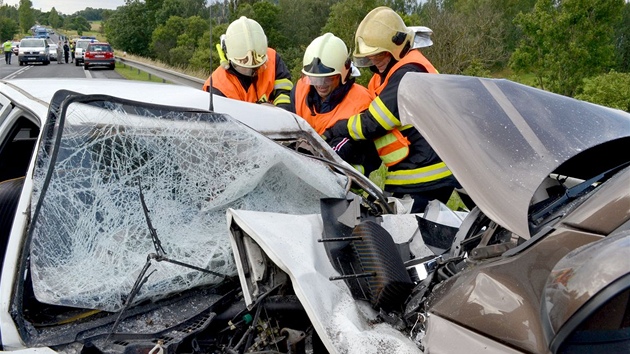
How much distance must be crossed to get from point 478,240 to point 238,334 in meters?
0.90

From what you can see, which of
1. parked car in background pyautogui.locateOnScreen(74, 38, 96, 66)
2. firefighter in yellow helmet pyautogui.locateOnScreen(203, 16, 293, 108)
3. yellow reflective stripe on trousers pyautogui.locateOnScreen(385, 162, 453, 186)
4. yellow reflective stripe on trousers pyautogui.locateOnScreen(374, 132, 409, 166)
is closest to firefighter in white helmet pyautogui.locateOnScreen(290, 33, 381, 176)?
yellow reflective stripe on trousers pyautogui.locateOnScreen(374, 132, 409, 166)

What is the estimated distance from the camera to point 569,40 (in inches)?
619

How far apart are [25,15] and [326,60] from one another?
11015 cm

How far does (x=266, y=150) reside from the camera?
2.61 meters

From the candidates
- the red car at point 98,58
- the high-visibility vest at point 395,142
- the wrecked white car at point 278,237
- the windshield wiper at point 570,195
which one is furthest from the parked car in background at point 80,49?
the windshield wiper at point 570,195

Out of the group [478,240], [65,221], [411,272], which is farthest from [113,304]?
[478,240]

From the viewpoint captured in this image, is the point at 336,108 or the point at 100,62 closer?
the point at 336,108

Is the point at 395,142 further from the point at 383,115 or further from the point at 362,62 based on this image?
the point at 362,62

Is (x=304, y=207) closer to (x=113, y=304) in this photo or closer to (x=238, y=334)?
(x=238, y=334)

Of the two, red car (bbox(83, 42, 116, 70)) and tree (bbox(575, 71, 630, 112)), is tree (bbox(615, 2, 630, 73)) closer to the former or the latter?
tree (bbox(575, 71, 630, 112))

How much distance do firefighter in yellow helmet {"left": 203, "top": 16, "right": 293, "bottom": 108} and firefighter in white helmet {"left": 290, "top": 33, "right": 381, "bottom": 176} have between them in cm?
48

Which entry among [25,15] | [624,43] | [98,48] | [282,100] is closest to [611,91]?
[282,100]

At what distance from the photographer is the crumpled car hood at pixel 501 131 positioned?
1.79 m

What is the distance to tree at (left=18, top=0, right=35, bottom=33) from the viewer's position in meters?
99.2
